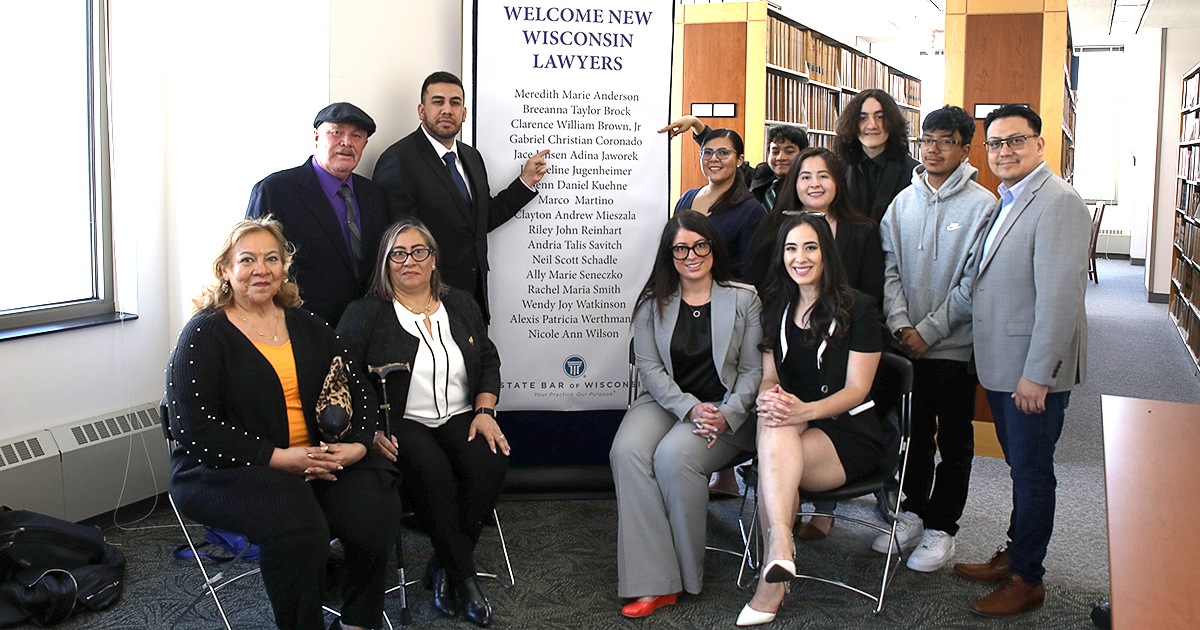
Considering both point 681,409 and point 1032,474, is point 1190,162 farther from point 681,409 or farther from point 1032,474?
point 681,409

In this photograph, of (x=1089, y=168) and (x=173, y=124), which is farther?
(x=1089, y=168)

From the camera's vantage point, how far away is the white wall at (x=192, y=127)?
355 cm

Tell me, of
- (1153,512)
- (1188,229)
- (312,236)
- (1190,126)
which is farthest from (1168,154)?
(1153,512)

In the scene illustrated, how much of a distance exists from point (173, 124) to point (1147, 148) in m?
12.1

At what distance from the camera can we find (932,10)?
38.4 feet

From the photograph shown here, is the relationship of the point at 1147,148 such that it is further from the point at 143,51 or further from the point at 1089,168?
the point at 143,51

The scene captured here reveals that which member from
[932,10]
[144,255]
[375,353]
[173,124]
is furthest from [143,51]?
[932,10]

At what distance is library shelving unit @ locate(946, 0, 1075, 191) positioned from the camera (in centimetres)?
508

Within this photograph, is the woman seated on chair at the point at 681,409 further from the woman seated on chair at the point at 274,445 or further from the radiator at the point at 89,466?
the radiator at the point at 89,466

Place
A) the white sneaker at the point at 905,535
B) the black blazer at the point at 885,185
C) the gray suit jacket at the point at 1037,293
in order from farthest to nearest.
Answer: the black blazer at the point at 885,185 < the white sneaker at the point at 905,535 < the gray suit jacket at the point at 1037,293

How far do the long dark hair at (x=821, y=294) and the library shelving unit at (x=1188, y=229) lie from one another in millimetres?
5292

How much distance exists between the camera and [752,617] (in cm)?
293

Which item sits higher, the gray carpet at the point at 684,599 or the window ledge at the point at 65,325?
the window ledge at the point at 65,325

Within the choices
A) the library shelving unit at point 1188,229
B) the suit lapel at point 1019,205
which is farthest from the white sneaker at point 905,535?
the library shelving unit at point 1188,229
